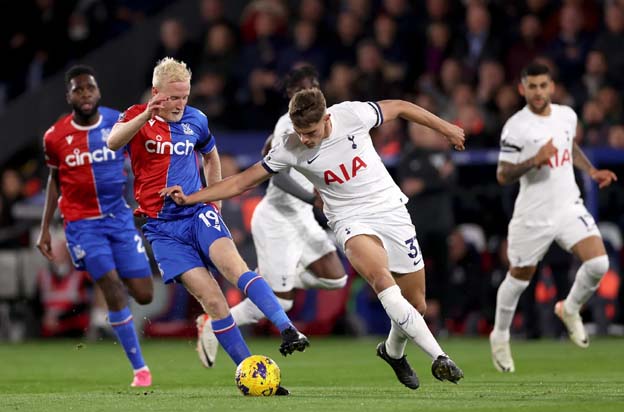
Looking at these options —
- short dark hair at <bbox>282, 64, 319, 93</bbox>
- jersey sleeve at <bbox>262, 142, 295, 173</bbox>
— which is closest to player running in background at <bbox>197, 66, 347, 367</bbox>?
short dark hair at <bbox>282, 64, 319, 93</bbox>

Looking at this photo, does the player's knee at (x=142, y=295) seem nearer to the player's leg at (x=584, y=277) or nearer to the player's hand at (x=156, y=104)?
the player's hand at (x=156, y=104)

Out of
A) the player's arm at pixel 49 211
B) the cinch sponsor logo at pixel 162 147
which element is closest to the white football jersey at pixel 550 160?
the cinch sponsor logo at pixel 162 147

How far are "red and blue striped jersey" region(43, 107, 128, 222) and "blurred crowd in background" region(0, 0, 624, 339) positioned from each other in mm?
5144

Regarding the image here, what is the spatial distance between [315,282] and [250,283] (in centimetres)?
322

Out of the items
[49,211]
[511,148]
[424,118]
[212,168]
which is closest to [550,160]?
[511,148]

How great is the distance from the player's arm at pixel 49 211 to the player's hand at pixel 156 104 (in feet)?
9.28

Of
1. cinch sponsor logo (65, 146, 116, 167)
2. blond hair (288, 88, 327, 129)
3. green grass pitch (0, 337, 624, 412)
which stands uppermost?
blond hair (288, 88, 327, 129)

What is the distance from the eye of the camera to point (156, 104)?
9227mm

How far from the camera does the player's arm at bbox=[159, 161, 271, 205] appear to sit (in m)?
9.39

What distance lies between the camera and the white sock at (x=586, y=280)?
11.9m

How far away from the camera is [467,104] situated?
1742cm

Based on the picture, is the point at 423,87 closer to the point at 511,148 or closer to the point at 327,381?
the point at 511,148

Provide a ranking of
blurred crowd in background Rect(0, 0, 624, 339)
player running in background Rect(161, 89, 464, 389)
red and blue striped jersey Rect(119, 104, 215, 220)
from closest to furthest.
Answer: player running in background Rect(161, 89, 464, 389) < red and blue striped jersey Rect(119, 104, 215, 220) < blurred crowd in background Rect(0, 0, 624, 339)

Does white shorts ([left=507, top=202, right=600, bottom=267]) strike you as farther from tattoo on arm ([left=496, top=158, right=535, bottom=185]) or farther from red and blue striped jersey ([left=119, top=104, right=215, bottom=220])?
red and blue striped jersey ([left=119, top=104, right=215, bottom=220])
